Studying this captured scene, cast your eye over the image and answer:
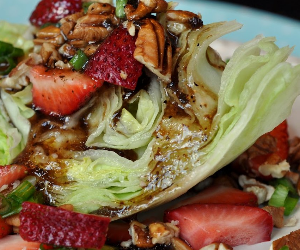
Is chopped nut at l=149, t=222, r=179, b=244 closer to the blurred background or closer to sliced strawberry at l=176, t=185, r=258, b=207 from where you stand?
sliced strawberry at l=176, t=185, r=258, b=207

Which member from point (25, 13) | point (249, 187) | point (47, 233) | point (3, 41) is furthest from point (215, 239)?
point (25, 13)

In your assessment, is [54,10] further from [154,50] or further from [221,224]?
[221,224]

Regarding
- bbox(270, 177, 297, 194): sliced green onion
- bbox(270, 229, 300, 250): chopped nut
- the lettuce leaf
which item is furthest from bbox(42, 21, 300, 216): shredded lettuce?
bbox(270, 177, 297, 194): sliced green onion

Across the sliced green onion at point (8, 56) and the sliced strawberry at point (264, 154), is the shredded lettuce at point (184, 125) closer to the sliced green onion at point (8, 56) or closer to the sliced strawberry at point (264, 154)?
the sliced strawberry at point (264, 154)

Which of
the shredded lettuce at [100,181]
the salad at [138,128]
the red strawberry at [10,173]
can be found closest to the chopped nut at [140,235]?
the salad at [138,128]

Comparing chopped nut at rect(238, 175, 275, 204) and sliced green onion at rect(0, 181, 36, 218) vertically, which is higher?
sliced green onion at rect(0, 181, 36, 218)

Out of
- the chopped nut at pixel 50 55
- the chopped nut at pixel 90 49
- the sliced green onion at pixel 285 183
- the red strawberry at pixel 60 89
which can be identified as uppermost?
the chopped nut at pixel 90 49

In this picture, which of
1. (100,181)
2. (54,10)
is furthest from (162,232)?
(54,10)
